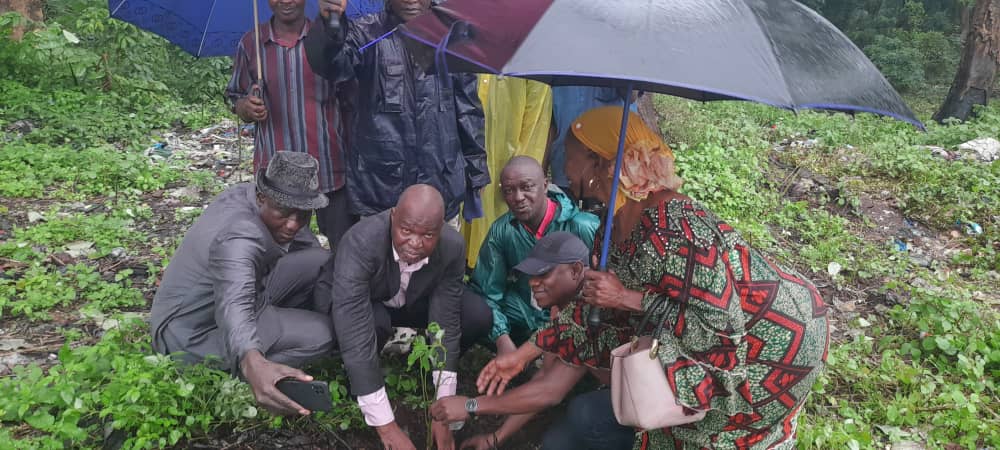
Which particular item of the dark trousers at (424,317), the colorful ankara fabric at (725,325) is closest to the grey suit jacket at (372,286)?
the dark trousers at (424,317)

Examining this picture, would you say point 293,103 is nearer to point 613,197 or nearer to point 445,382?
point 445,382

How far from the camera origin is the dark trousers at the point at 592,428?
2447 millimetres

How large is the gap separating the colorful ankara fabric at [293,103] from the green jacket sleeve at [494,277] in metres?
0.77

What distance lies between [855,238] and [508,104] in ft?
9.78

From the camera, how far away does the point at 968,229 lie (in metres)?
5.34

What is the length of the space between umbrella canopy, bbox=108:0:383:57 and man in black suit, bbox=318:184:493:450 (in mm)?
1409

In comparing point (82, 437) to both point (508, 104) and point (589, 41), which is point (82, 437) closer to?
point (589, 41)

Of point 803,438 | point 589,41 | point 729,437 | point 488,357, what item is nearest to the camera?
point 589,41

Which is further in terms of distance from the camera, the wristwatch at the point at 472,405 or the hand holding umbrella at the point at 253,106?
the hand holding umbrella at the point at 253,106

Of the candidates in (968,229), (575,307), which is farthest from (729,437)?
(968,229)

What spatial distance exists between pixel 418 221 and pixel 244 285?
0.65 m

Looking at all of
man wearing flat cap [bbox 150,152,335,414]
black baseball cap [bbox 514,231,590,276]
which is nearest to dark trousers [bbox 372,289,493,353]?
man wearing flat cap [bbox 150,152,335,414]

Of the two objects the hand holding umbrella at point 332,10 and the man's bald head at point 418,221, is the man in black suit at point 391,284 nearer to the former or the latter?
the man's bald head at point 418,221

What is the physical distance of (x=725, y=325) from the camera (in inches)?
75.2
